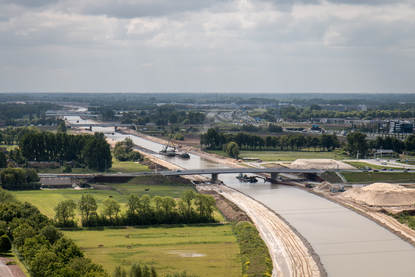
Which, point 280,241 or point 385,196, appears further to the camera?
point 385,196

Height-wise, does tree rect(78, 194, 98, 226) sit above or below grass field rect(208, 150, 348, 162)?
above

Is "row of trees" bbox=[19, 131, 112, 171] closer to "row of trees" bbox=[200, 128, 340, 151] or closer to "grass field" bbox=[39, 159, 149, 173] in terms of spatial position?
"grass field" bbox=[39, 159, 149, 173]

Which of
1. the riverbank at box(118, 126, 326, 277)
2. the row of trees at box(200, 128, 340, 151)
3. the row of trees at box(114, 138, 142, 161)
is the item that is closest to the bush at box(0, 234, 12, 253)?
the riverbank at box(118, 126, 326, 277)

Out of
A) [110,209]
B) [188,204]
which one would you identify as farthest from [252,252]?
[110,209]

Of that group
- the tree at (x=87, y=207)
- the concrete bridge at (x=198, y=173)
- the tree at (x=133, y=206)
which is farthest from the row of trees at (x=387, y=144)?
the tree at (x=87, y=207)

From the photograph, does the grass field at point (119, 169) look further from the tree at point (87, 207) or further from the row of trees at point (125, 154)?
the tree at point (87, 207)

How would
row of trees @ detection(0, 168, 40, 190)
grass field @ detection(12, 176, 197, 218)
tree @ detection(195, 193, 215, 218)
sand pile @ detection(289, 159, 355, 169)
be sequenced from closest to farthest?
tree @ detection(195, 193, 215, 218), grass field @ detection(12, 176, 197, 218), row of trees @ detection(0, 168, 40, 190), sand pile @ detection(289, 159, 355, 169)

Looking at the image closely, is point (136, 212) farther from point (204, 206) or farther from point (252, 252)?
point (252, 252)
